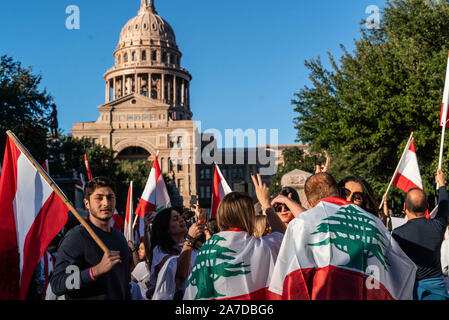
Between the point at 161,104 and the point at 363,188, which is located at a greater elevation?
the point at 161,104

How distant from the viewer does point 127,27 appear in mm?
112500

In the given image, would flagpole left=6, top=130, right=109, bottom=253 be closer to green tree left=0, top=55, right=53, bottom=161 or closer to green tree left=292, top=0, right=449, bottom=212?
green tree left=292, top=0, right=449, bottom=212

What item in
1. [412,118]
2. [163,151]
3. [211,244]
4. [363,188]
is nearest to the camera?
[211,244]

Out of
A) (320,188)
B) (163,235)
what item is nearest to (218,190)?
(163,235)

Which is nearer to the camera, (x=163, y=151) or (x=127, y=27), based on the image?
(x=163, y=151)

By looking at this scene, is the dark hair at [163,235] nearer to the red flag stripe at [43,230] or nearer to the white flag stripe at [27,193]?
the red flag stripe at [43,230]

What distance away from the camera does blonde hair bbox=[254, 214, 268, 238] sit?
152 inches

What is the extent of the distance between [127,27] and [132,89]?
1708 centimetres

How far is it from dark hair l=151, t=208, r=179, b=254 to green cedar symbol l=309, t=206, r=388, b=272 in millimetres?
1685

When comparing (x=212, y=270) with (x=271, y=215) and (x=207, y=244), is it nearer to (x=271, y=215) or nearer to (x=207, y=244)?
(x=207, y=244)

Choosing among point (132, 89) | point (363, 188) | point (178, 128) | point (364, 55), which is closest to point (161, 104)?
point (178, 128)
